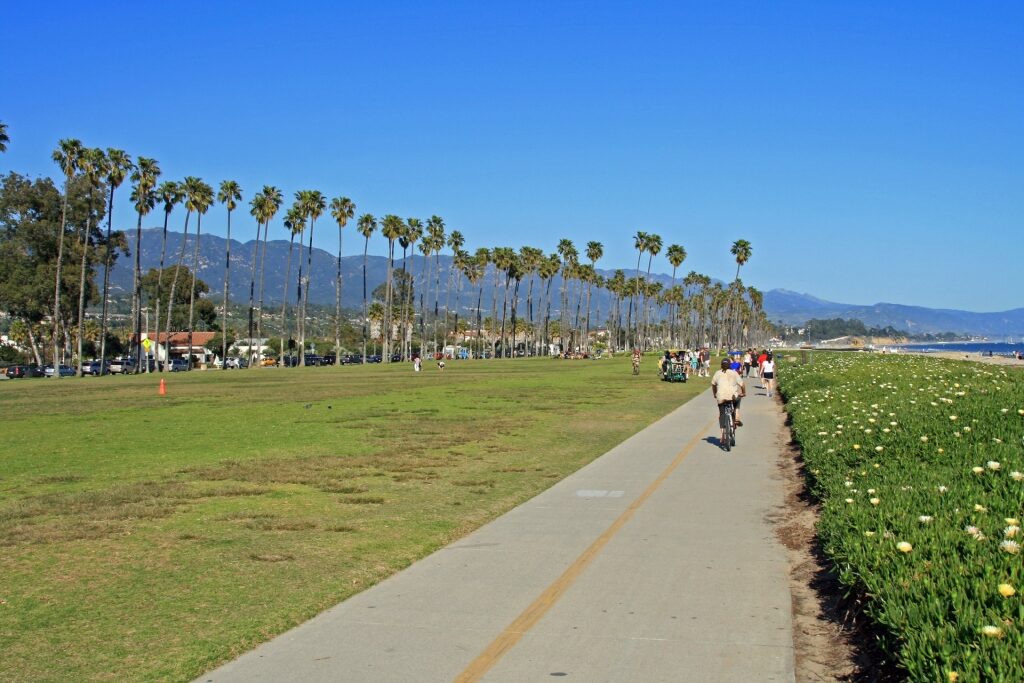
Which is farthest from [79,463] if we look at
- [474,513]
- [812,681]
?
[812,681]

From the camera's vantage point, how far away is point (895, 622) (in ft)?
17.5

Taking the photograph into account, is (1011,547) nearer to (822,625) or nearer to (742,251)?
(822,625)

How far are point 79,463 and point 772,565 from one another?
12206mm

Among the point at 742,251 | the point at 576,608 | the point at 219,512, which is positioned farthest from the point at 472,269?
the point at 576,608

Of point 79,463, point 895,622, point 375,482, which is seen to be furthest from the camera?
point 79,463

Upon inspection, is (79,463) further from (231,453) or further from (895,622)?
(895,622)

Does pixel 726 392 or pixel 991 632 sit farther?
pixel 726 392

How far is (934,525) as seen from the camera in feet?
23.1

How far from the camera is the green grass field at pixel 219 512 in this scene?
6.75 metres

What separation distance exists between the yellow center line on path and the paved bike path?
0.02 meters

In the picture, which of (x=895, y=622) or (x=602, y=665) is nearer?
(x=895, y=622)

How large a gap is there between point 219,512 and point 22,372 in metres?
80.1

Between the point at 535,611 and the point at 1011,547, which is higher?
the point at 1011,547

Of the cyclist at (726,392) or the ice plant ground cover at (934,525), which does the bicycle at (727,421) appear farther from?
the ice plant ground cover at (934,525)
